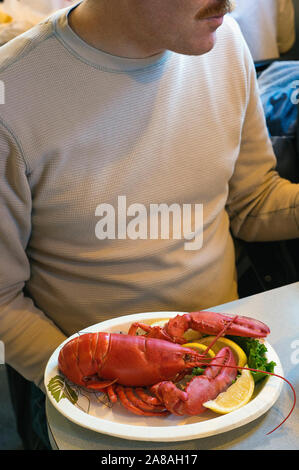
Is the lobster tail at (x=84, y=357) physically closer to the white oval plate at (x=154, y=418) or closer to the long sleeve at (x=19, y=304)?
the white oval plate at (x=154, y=418)

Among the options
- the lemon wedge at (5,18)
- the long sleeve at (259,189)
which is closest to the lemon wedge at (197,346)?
the long sleeve at (259,189)

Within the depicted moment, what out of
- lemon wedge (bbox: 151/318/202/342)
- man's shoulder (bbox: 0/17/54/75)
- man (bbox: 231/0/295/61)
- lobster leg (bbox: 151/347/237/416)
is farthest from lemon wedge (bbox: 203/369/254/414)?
man (bbox: 231/0/295/61)

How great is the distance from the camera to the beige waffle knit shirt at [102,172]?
0.98m

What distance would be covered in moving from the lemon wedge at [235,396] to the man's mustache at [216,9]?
0.63 meters

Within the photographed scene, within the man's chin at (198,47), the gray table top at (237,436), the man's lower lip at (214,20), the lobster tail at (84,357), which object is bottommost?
the gray table top at (237,436)

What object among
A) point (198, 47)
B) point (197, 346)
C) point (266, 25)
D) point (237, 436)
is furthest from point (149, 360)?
point (266, 25)

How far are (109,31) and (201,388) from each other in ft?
2.20

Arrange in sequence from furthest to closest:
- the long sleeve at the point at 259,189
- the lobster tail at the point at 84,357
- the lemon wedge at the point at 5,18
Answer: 1. the lemon wedge at the point at 5,18
2. the long sleeve at the point at 259,189
3. the lobster tail at the point at 84,357

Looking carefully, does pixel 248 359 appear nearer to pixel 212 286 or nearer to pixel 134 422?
pixel 134 422

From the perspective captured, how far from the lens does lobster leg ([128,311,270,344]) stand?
0.81 metres

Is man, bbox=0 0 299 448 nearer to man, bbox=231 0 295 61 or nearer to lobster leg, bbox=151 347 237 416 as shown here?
lobster leg, bbox=151 347 237 416

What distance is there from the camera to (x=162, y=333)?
2.84ft

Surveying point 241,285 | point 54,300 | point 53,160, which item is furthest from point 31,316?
point 241,285
